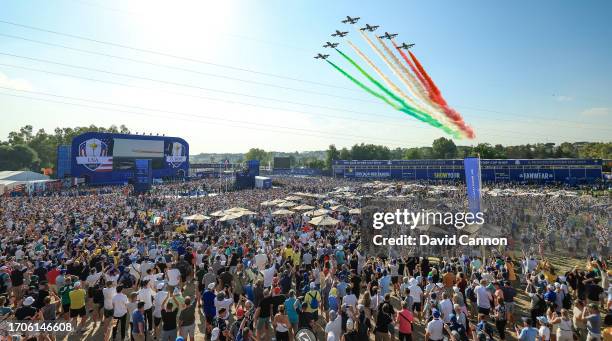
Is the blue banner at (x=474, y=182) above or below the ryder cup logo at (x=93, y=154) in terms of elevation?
below

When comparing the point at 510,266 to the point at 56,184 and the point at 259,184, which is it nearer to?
the point at 259,184

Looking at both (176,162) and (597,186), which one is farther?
(176,162)

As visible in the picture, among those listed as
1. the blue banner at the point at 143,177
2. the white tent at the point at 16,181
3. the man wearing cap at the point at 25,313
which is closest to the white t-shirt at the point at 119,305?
the man wearing cap at the point at 25,313

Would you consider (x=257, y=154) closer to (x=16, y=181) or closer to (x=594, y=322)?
(x=16, y=181)

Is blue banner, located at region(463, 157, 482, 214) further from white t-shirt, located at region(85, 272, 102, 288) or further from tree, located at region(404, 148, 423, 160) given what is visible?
tree, located at region(404, 148, 423, 160)

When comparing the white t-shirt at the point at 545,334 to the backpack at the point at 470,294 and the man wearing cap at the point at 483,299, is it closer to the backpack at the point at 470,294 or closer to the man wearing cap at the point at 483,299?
the man wearing cap at the point at 483,299

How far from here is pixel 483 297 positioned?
7457mm

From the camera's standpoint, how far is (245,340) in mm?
5180

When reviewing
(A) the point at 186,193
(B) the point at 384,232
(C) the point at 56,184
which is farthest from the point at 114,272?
(C) the point at 56,184

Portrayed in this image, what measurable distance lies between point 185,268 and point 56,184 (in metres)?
43.9

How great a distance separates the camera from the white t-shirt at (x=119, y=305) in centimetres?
690

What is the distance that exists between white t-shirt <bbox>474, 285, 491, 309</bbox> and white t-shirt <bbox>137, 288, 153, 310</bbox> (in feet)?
24.5

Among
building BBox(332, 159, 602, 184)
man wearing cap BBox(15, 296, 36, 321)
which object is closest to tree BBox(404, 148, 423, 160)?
building BBox(332, 159, 602, 184)

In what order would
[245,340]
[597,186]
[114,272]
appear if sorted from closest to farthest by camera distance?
[245,340] → [114,272] → [597,186]
